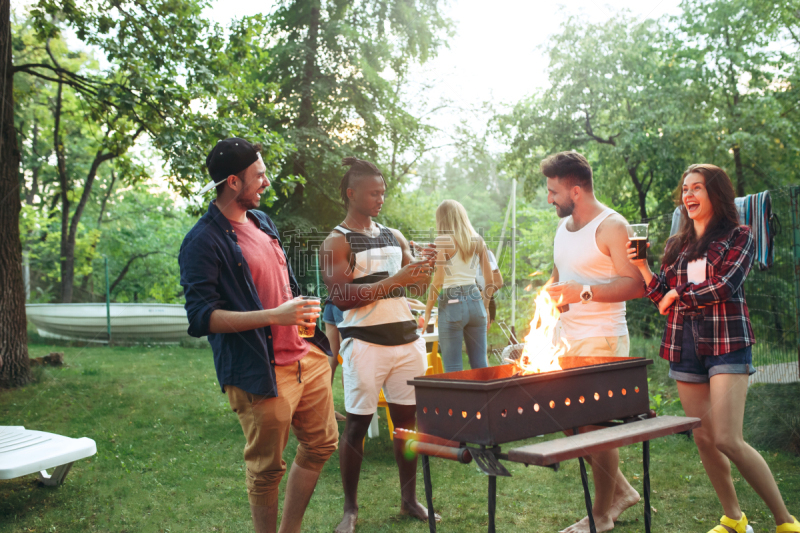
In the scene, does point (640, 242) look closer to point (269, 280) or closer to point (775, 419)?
point (269, 280)

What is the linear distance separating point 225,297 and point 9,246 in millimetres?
5477

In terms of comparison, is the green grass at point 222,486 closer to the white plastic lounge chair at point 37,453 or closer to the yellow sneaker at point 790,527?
the white plastic lounge chair at point 37,453

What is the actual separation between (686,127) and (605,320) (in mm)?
10020

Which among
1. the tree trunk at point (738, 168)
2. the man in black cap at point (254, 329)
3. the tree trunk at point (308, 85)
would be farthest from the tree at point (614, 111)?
the man in black cap at point (254, 329)

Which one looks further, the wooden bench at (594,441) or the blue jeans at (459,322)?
the blue jeans at (459,322)

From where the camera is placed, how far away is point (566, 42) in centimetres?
1345

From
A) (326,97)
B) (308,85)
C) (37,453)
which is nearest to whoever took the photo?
(37,453)

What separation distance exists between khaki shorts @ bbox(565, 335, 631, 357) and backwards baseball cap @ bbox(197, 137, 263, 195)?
188cm

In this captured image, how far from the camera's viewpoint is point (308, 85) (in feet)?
45.6

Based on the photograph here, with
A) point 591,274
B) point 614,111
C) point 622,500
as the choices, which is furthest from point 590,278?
point 614,111

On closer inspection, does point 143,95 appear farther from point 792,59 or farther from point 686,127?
point 792,59

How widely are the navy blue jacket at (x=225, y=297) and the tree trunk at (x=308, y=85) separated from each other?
11.5 metres

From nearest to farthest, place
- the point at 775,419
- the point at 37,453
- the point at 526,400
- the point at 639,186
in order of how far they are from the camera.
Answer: the point at 526,400 < the point at 37,453 < the point at 775,419 < the point at 639,186

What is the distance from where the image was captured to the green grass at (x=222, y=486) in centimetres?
324
